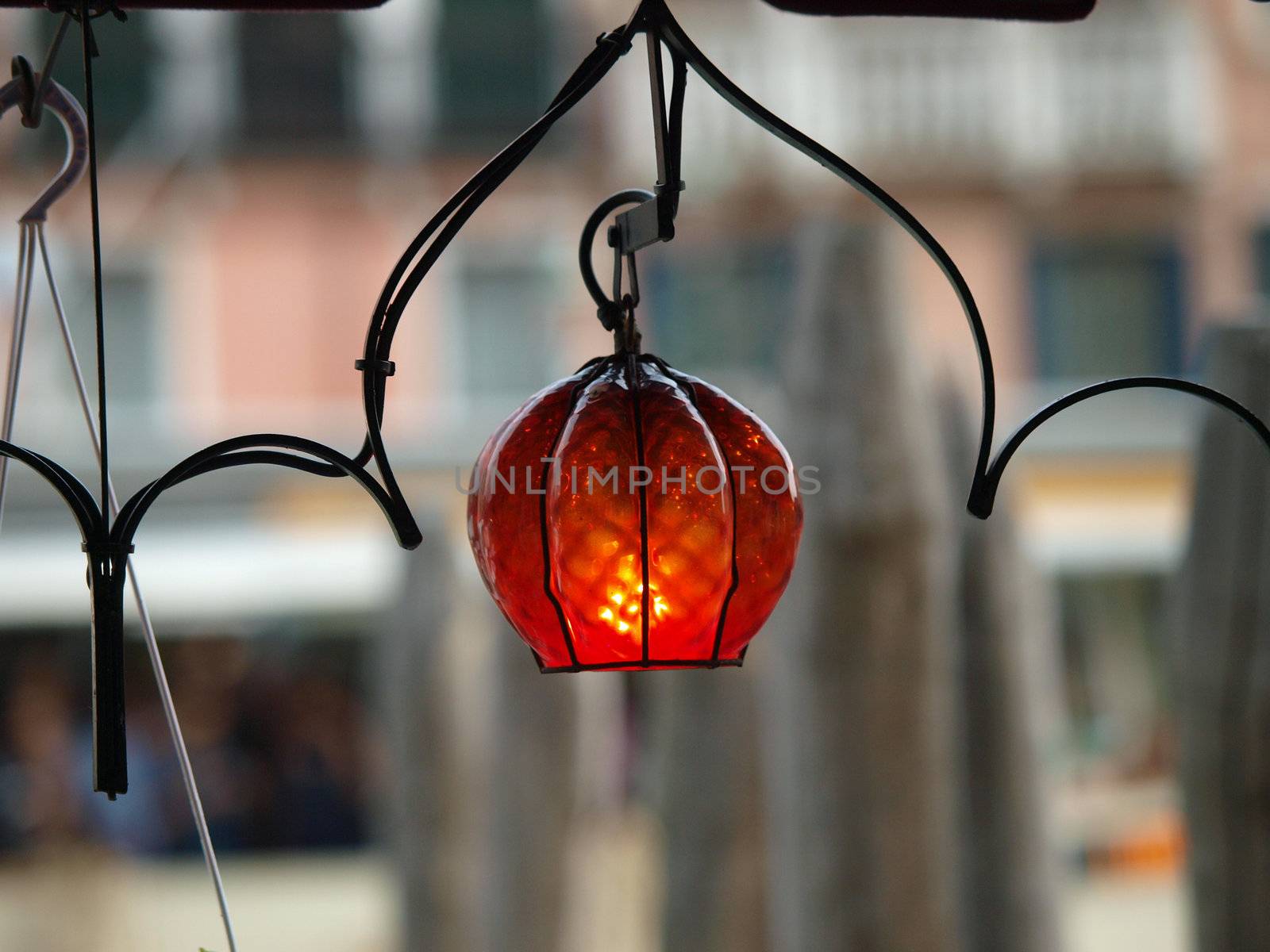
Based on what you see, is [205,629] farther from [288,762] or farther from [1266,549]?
[1266,549]

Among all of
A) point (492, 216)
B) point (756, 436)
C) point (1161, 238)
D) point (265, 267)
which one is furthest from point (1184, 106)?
Answer: point (756, 436)

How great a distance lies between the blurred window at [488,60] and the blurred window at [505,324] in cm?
107

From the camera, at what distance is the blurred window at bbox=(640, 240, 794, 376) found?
45.4ft

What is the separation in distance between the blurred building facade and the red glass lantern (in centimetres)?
1159

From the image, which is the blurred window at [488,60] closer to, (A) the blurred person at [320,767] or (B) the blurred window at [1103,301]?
(B) the blurred window at [1103,301]

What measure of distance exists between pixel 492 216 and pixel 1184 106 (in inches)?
224

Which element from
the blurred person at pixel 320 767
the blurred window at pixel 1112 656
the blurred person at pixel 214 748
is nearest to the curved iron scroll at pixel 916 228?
the blurred person at pixel 320 767

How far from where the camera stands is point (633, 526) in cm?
147

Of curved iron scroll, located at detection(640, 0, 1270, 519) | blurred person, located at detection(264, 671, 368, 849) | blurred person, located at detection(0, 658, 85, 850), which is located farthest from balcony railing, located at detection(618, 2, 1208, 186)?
curved iron scroll, located at detection(640, 0, 1270, 519)

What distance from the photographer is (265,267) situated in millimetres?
13773

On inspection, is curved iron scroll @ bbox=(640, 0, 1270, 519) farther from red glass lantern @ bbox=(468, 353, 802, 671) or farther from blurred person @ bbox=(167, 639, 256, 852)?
blurred person @ bbox=(167, 639, 256, 852)

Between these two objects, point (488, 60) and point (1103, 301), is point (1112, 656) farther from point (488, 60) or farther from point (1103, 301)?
point (488, 60)

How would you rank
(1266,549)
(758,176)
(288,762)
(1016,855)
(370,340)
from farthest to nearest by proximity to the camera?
1. (758,176)
2. (288,762)
3. (1016,855)
4. (1266,549)
5. (370,340)

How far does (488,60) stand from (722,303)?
2.82 metres
